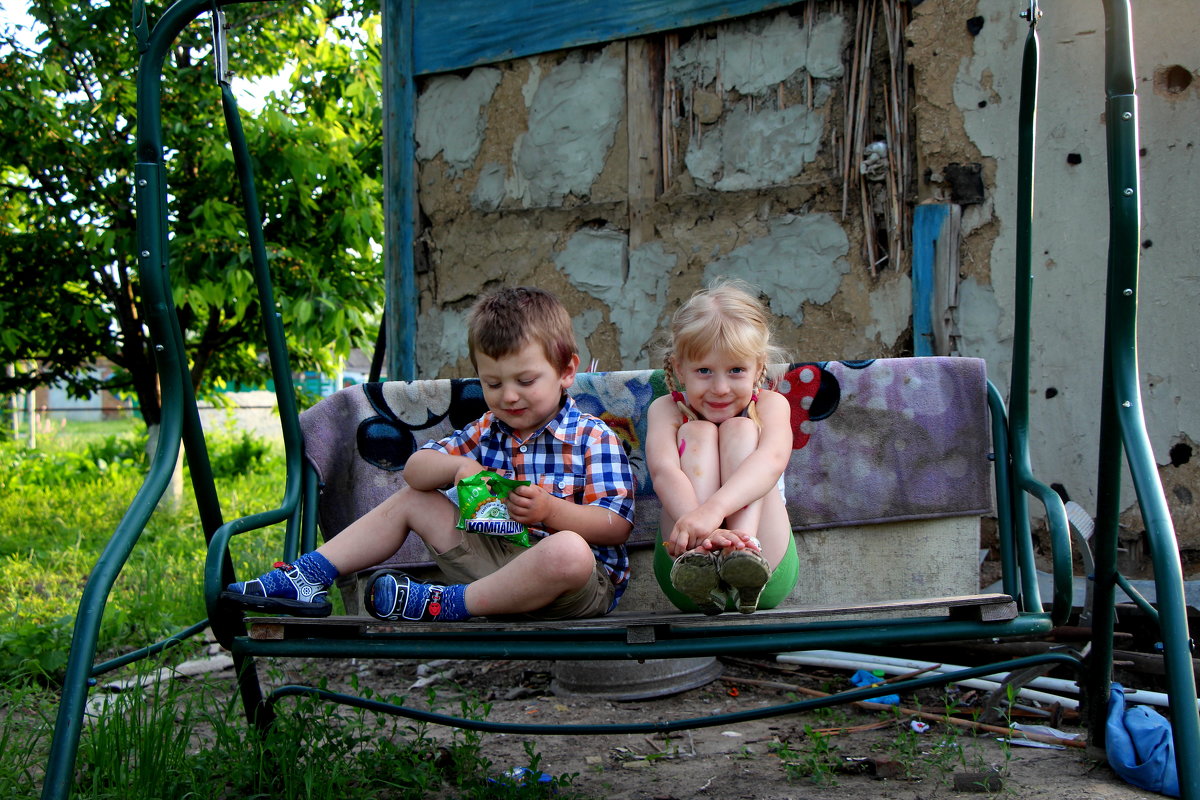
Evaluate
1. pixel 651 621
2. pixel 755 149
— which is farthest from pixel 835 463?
pixel 755 149

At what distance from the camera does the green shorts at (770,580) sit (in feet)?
6.49

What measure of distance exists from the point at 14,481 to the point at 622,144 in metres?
6.35

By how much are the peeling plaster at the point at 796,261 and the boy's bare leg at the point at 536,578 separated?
6.11 feet

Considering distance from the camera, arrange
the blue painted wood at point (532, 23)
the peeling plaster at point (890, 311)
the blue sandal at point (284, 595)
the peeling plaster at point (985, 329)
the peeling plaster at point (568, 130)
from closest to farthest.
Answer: the blue sandal at point (284, 595) → the peeling plaster at point (985, 329) → the peeling plaster at point (890, 311) → the blue painted wood at point (532, 23) → the peeling plaster at point (568, 130)

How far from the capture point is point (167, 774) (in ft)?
6.95

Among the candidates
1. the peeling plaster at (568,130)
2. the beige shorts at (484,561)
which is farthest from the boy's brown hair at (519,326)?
the peeling plaster at (568,130)

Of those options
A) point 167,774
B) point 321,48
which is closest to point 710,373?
point 167,774

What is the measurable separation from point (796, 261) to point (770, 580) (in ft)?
5.72

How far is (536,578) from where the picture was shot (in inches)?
72.5

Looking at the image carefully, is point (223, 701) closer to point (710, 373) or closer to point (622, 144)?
point (710, 373)

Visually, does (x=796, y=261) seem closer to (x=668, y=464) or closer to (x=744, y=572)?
(x=668, y=464)

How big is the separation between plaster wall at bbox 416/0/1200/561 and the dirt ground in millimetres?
1010

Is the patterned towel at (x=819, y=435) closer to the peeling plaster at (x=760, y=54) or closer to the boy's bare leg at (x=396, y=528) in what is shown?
the boy's bare leg at (x=396, y=528)

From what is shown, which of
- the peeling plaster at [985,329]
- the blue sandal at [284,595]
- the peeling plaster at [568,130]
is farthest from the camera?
the peeling plaster at [568,130]
